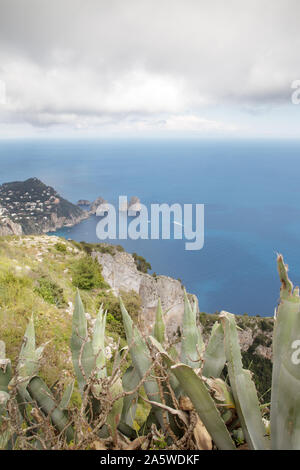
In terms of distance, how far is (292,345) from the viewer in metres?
0.75

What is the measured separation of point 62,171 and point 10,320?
290ft

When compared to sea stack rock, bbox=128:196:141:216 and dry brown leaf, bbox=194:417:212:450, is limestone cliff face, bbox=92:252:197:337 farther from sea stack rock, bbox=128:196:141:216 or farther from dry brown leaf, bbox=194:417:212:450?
sea stack rock, bbox=128:196:141:216

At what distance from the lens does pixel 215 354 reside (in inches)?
42.7

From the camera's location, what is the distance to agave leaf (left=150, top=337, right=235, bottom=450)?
0.82 m

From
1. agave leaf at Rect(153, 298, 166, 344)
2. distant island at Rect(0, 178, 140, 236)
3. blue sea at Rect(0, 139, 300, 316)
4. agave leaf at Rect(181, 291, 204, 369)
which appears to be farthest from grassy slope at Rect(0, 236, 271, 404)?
blue sea at Rect(0, 139, 300, 316)

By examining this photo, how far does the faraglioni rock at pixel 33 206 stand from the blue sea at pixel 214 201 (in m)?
3.51

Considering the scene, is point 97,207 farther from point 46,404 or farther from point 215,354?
point 215,354

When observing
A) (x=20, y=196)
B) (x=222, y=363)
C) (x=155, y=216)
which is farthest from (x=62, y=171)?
(x=222, y=363)

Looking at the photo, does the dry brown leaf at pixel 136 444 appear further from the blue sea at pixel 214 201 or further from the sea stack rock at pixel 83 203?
the sea stack rock at pixel 83 203

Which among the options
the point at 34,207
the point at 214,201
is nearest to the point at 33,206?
the point at 34,207

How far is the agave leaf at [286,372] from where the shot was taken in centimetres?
74

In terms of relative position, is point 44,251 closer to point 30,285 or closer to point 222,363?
point 30,285

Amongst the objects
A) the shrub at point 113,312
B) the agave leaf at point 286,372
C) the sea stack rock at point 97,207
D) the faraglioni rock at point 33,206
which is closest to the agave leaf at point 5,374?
the agave leaf at point 286,372
